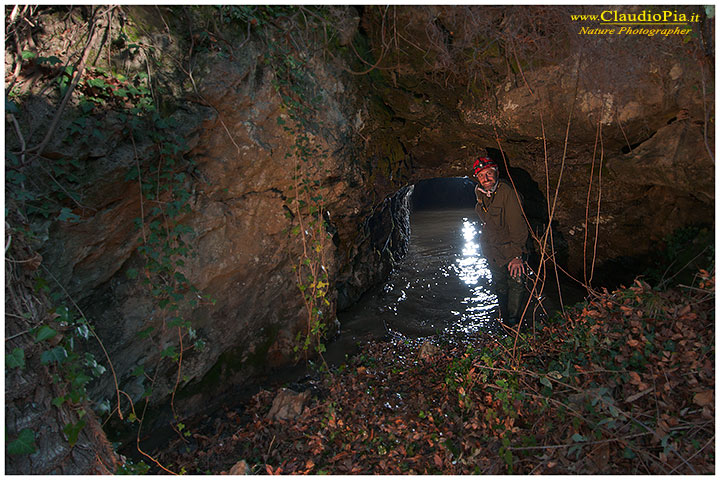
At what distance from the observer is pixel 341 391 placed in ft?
12.5

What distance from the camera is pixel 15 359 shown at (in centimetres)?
188

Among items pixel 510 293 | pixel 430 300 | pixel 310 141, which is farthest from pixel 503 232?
pixel 310 141

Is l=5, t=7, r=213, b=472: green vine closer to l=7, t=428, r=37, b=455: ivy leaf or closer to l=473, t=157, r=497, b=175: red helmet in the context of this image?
l=7, t=428, r=37, b=455: ivy leaf

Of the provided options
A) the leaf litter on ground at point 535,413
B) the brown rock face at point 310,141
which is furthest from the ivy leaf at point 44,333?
the leaf litter on ground at point 535,413

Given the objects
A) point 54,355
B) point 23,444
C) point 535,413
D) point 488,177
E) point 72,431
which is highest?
point 488,177

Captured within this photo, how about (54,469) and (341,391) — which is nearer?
(54,469)

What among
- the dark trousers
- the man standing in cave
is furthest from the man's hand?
the dark trousers

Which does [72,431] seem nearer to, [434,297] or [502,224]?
[502,224]

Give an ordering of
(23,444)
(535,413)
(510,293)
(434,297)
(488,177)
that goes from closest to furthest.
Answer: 1. (23,444)
2. (535,413)
3. (488,177)
4. (510,293)
5. (434,297)

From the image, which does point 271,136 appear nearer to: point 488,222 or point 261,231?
point 261,231

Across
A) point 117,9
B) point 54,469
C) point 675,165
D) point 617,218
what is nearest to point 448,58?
point 675,165

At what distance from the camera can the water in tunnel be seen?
538cm

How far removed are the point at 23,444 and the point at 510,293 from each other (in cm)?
476

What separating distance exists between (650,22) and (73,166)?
493cm
